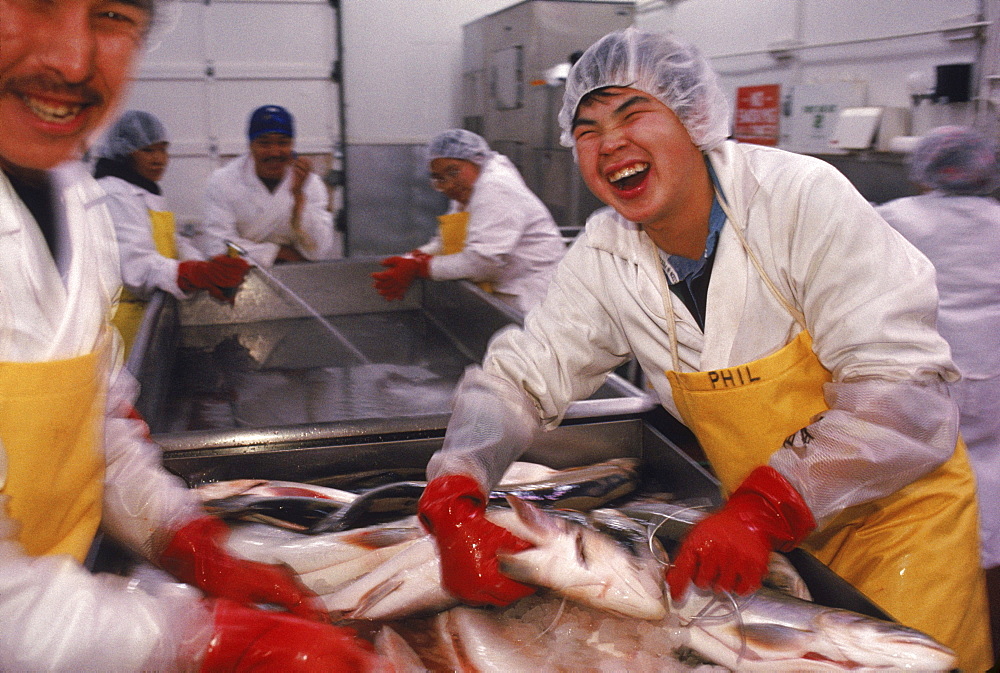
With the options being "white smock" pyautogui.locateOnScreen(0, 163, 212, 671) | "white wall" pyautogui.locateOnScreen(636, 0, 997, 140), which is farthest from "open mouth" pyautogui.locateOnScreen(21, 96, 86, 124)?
"white wall" pyautogui.locateOnScreen(636, 0, 997, 140)

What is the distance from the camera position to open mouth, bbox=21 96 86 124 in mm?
1083

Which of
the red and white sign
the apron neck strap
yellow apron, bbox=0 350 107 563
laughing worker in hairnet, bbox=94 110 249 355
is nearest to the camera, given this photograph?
yellow apron, bbox=0 350 107 563

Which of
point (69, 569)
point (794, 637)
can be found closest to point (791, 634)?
point (794, 637)

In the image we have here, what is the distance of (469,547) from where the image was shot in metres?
1.46

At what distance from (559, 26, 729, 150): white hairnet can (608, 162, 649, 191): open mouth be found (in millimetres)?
160

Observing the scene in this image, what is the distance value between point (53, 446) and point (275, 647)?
1.44 feet

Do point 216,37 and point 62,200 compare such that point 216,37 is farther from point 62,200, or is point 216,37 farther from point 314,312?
point 62,200

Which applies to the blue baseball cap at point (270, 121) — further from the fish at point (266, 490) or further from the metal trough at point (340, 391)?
the fish at point (266, 490)

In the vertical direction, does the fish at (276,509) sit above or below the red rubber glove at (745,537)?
below

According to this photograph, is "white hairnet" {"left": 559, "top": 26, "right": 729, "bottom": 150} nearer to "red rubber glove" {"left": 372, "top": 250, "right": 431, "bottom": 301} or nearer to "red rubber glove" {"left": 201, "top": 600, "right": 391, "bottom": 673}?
"red rubber glove" {"left": 201, "top": 600, "right": 391, "bottom": 673}

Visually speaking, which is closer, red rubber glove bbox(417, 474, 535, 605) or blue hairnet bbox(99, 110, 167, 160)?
red rubber glove bbox(417, 474, 535, 605)

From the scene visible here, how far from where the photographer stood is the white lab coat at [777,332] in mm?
1480

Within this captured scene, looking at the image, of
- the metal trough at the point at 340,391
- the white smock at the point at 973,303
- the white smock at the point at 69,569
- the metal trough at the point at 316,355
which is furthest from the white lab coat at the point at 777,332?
the white smock at the point at 973,303

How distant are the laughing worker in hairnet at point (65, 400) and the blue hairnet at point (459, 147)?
304cm
